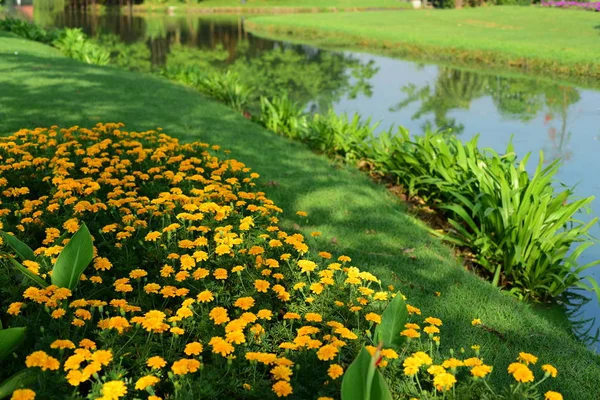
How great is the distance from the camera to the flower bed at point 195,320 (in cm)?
215

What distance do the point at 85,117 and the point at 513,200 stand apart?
19.0 feet

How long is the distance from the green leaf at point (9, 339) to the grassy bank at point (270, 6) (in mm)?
52955

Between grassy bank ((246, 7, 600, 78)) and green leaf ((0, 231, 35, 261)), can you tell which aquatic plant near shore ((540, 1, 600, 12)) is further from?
green leaf ((0, 231, 35, 261))

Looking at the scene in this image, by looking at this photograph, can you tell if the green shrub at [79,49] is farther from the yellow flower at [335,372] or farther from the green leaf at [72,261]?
the yellow flower at [335,372]

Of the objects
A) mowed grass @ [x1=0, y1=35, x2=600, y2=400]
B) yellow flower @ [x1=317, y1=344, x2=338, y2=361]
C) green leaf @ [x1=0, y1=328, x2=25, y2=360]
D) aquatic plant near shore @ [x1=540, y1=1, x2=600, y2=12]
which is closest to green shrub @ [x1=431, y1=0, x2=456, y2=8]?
aquatic plant near shore @ [x1=540, y1=1, x2=600, y2=12]

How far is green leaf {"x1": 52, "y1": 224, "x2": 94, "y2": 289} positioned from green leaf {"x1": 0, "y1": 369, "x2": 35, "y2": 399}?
0.71 meters

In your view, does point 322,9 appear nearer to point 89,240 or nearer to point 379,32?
point 379,32

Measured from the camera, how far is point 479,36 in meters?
26.1

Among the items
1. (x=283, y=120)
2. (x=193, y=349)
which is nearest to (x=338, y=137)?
(x=283, y=120)

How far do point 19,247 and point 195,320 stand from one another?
1.11m

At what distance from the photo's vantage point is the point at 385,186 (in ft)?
21.2

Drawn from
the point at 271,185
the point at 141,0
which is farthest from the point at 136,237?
the point at 141,0

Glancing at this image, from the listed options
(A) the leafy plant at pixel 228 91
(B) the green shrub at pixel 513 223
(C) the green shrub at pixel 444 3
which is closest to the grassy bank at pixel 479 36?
(A) the leafy plant at pixel 228 91

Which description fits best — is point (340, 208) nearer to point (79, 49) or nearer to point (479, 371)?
point (479, 371)
